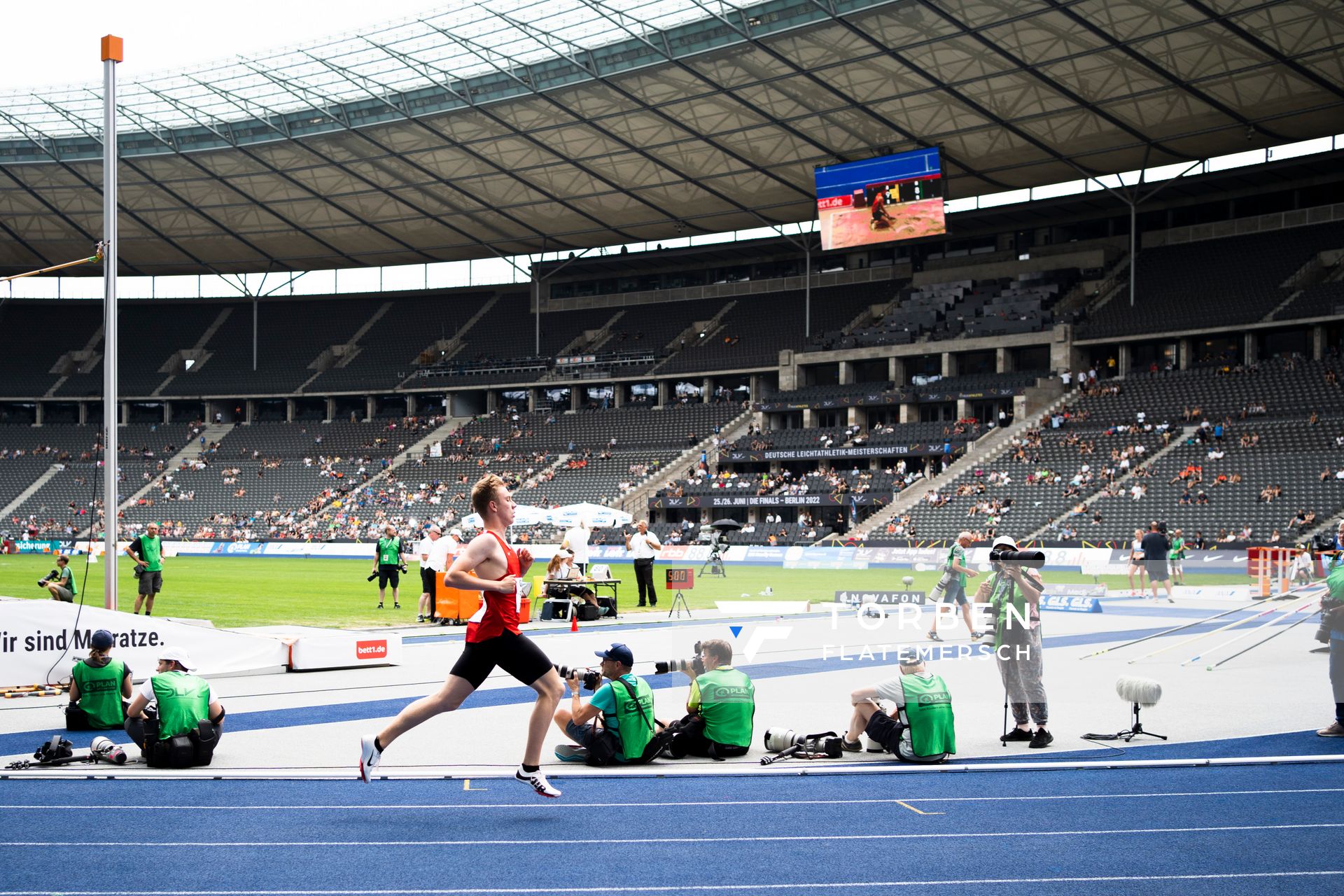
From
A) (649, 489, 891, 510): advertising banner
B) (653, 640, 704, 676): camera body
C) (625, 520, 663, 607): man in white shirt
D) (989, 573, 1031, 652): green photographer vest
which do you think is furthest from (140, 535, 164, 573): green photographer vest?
(649, 489, 891, 510): advertising banner

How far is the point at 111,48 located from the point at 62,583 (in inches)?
341

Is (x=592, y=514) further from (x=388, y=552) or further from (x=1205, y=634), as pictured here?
(x=1205, y=634)

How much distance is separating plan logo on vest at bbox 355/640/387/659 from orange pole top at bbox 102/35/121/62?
8.03 m

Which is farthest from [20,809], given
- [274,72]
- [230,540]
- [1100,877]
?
[230,540]

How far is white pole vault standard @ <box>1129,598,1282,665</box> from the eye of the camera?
Answer: 48.4 feet

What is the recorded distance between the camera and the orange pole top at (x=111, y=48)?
53.0 ft

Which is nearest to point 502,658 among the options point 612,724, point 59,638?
point 612,724

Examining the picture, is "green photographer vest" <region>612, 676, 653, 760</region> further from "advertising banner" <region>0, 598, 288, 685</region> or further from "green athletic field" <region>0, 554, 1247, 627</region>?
"advertising banner" <region>0, 598, 288, 685</region>

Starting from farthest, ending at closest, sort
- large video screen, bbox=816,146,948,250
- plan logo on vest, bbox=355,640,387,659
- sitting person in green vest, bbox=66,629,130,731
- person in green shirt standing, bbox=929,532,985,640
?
large video screen, bbox=816,146,948,250 < plan logo on vest, bbox=355,640,387,659 < person in green shirt standing, bbox=929,532,985,640 < sitting person in green vest, bbox=66,629,130,731

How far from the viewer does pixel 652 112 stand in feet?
165

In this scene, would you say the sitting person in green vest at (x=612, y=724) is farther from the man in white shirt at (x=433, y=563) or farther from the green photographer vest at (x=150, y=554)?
the green photographer vest at (x=150, y=554)

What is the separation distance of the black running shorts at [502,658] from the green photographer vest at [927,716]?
11.2 feet

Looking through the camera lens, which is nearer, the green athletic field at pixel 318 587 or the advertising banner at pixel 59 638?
the advertising banner at pixel 59 638

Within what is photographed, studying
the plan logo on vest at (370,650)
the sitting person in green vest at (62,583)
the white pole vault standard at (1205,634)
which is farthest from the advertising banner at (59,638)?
the white pole vault standard at (1205,634)
